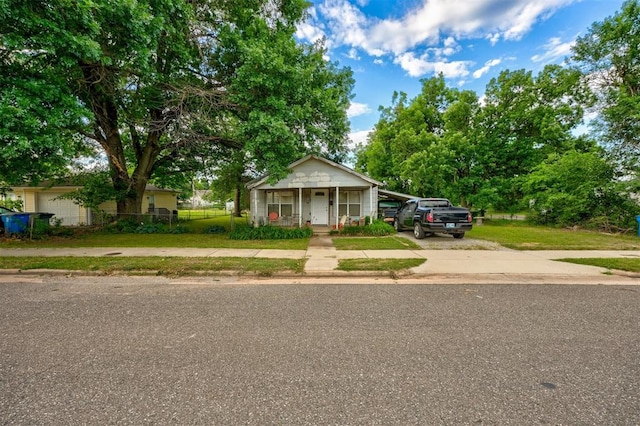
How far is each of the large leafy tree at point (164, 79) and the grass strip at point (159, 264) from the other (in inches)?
121

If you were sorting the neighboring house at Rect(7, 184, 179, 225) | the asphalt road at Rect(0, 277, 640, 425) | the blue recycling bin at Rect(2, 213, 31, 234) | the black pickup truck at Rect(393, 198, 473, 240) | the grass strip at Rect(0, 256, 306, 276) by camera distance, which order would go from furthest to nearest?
1. the neighboring house at Rect(7, 184, 179, 225)
2. the blue recycling bin at Rect(2, 213, 31, 234)
3. the black pickup truck at Rect(393, 198, 473, 240)
4. the grass strip at Rect(0, 256, 306, 276)
5. the asphalt road at Rect(0, 277, 640, 425)

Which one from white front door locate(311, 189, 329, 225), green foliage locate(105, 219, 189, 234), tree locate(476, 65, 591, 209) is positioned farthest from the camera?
tree locate(476, 65, 591, 209)

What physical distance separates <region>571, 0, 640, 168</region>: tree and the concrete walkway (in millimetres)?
12474

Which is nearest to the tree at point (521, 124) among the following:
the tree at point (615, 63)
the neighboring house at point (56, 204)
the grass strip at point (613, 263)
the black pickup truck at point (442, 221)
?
the tree at point (615, 63)

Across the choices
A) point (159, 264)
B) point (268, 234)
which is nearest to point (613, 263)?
point (268, 234)

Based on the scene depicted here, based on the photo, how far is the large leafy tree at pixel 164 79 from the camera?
7059 millimetres

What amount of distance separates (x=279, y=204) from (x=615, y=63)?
2662cm

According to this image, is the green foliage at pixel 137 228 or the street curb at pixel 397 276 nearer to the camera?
the street curb at pixel 397 276

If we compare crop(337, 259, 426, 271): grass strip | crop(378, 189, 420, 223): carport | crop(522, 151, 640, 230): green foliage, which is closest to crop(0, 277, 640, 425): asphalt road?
crop(337, 259, 426, 271): grass strip

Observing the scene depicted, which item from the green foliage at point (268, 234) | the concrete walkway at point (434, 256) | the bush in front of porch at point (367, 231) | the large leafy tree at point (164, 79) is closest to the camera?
the concrete walkway at point (434, 256)

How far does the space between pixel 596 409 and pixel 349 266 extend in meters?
4.82

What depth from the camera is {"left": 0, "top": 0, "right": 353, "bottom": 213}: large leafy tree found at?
7059mm

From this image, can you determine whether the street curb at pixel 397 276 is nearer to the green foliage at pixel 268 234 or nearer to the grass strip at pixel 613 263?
the grass strip at pixel 613 263

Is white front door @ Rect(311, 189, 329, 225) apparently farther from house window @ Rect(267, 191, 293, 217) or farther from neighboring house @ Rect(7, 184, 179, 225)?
neighboring house @ Rect(7, 184, 179, 225)
